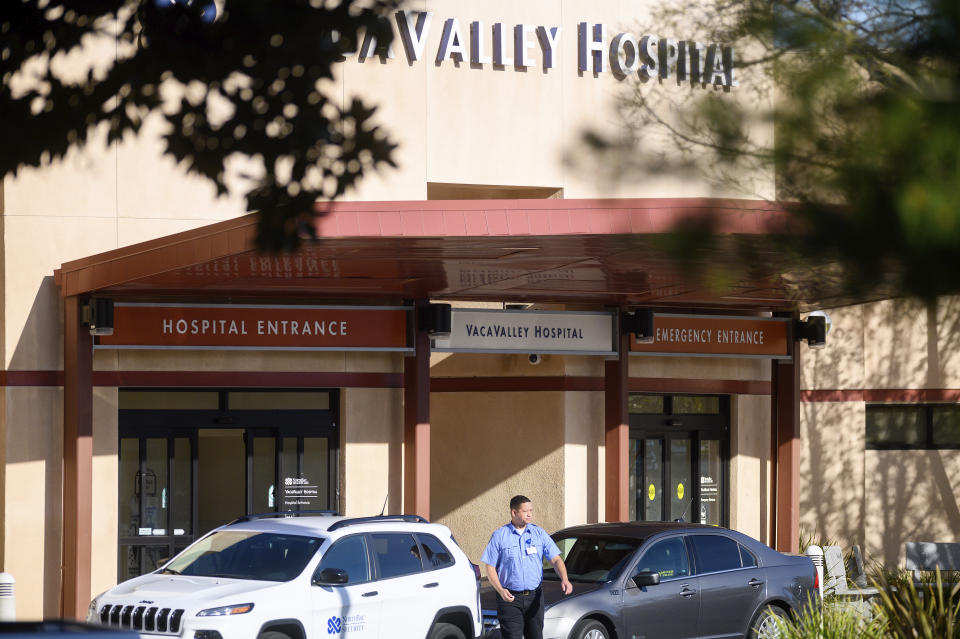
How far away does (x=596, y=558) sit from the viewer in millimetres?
14742

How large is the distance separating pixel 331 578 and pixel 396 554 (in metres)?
1.12

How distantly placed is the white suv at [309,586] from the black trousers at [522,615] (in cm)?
48

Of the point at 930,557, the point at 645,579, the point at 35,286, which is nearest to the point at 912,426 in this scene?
the point at 930,557

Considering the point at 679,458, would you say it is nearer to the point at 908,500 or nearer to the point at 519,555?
the point at 908,500

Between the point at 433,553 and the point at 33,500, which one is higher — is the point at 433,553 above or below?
below

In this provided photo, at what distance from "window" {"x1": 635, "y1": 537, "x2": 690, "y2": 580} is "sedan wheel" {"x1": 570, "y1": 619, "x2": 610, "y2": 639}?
76cm

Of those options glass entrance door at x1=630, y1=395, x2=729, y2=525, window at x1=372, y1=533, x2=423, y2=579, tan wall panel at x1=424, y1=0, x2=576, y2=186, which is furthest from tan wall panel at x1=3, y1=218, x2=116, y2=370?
glass entrance door at x1=630, y1=395, x2=729, y2=525

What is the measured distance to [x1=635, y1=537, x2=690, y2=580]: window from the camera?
14.5m

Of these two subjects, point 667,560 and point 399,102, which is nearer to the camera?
Answer: point 667,560

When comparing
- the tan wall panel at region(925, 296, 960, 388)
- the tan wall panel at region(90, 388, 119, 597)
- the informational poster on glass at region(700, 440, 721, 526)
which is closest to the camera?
the tan wall panel at region(90, 388, 119, 597)

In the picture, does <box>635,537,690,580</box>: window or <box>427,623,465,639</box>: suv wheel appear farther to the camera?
<box>635,537,690,580</box>: window

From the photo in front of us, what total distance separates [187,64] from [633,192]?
303 cm

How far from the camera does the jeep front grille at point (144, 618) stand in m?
11.7

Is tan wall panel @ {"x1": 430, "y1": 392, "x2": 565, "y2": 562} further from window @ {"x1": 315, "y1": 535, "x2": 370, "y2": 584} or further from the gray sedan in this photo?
window @ {"x1": 315, "y1": 535, "x2": 370, "y2": 584}
